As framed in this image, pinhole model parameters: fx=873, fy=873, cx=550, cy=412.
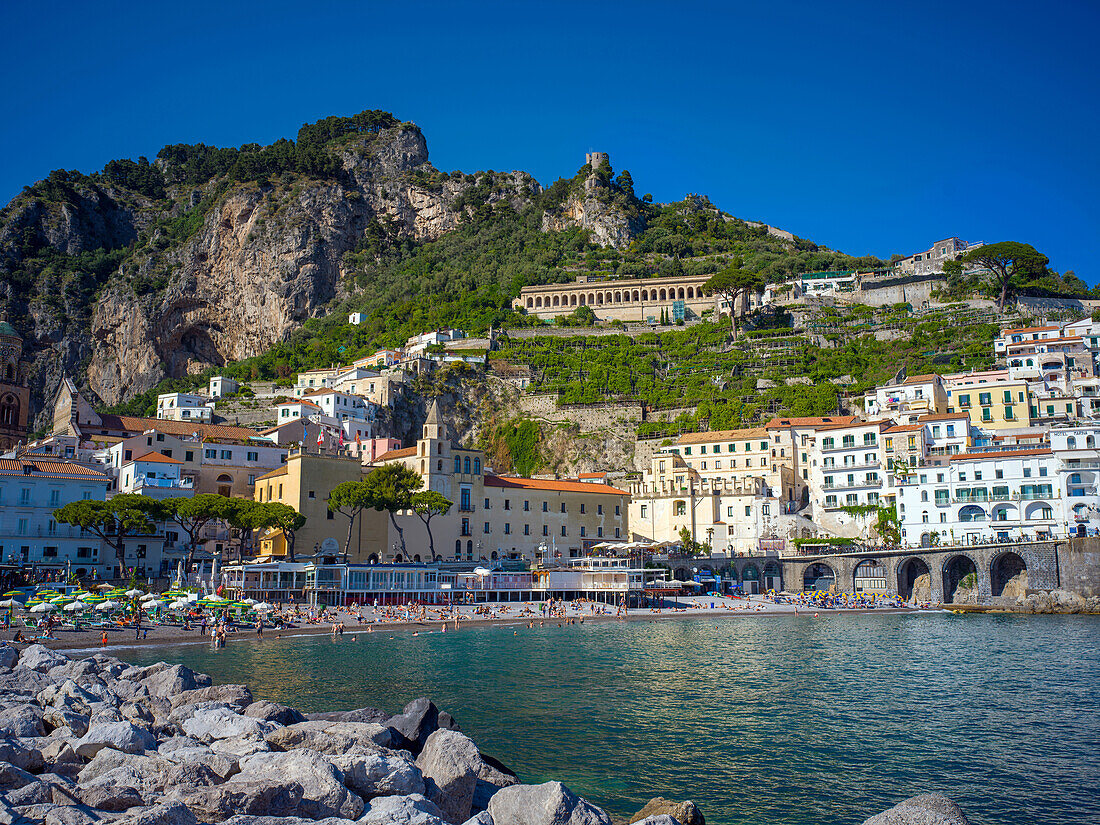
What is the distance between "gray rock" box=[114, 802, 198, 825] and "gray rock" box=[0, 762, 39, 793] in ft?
7.71

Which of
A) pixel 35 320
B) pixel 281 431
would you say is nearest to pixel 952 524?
pixel 281 431

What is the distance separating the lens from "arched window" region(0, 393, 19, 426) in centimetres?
7069

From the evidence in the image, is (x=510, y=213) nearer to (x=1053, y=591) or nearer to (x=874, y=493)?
(x=874, y=493)

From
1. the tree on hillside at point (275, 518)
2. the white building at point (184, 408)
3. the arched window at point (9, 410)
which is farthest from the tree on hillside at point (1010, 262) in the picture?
the arched window at point (9, 410)

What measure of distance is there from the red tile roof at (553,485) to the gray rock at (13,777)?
5276 centimetres

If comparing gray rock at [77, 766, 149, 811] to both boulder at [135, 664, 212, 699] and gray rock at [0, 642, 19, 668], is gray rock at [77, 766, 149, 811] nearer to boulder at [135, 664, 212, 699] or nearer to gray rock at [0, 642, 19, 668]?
boulder at [135, 664, 212, 699]

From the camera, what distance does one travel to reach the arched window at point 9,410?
7069cm

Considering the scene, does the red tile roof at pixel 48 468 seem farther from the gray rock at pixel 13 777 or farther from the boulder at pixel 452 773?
the boulder at pixel 452 773

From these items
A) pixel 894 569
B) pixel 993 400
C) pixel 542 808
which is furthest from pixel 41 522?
pixel 993 400

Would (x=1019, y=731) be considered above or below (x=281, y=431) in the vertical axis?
below

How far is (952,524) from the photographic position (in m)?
58.7

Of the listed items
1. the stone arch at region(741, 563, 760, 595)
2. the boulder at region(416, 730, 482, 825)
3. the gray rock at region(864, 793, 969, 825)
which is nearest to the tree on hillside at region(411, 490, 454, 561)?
the stone arch at region(741, 563, 760, 595)

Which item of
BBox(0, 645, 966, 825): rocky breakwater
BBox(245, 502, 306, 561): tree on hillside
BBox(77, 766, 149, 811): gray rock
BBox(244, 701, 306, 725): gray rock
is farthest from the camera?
BBox(245, 502, 306, 561): tree on hillside

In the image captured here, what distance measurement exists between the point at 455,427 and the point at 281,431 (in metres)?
18.8
